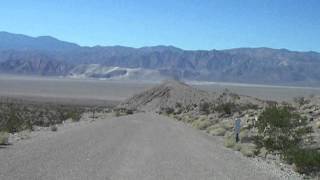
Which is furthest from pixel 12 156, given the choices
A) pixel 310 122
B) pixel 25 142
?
pixel 310 122

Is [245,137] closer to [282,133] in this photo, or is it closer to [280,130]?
[280,130]

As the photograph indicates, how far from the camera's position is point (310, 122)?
2917 cm

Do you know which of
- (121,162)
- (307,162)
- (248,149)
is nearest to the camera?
(307,162)

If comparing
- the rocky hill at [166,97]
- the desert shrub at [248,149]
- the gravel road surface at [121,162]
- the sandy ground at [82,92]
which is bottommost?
the sandy ground at [82,92]

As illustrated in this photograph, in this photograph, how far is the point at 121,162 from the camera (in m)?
17.2

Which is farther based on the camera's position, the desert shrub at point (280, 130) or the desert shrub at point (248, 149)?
the desert shrub at point (280, 130)

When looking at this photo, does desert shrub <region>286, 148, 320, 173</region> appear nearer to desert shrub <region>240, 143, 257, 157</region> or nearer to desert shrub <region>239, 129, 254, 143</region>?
desert shrub <region>240, 143, 257, 157</region>

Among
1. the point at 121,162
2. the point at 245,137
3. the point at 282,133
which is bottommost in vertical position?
the point at 245,137

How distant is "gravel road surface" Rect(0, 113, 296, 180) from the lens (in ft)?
48.1

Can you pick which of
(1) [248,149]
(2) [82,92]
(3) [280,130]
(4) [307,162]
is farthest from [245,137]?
(2) [82,92]

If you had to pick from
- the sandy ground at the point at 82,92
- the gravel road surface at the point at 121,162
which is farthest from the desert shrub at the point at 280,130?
the sandy ground at the point at 82,92

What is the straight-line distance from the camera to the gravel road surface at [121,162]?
14.6 meters

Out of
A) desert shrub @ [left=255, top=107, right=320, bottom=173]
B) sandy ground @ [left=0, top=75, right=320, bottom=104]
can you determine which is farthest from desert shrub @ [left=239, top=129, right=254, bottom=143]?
sandy ground @ [left=0, top=75, right=320, bottom=104]

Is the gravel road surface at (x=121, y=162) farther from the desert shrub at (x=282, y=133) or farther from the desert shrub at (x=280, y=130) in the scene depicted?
the desert shrub at (x=280, y=130)
